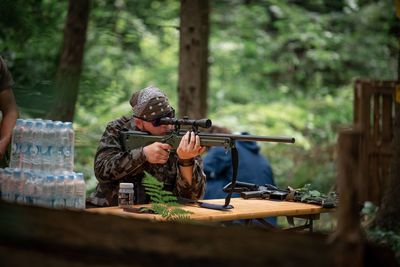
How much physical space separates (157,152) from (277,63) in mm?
13103

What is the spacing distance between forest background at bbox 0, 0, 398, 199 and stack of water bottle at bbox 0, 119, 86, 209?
7275 millimetres

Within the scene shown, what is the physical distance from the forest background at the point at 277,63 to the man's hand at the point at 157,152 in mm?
6621

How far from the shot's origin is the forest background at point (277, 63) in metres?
13.9

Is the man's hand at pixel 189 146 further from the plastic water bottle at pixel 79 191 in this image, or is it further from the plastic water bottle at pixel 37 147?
the plastic water bottle at pixel 37 147

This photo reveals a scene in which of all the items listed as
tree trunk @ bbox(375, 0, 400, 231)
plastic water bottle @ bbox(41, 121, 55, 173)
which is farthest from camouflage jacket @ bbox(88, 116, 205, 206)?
tree trunk @ bbox(375, 0, 400, 231)

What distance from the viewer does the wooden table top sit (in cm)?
482

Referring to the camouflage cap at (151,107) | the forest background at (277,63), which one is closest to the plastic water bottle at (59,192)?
the camouflage cap at (151,107)

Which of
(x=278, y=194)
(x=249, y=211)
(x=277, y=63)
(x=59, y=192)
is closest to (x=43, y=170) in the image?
(x=59, y=192)

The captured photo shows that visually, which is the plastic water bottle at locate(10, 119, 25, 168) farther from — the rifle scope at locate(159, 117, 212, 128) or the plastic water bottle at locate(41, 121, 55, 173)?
the rifle scope at locate(159, 117, 212, 128)

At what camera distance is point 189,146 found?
523 centimetres

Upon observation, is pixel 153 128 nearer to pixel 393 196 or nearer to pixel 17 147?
pixel 17 147

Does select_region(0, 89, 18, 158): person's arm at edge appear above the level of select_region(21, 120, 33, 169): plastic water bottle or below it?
above

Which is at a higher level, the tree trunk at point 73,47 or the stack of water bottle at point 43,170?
the tree trunk at point 73,47

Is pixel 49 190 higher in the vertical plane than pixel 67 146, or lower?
lower
